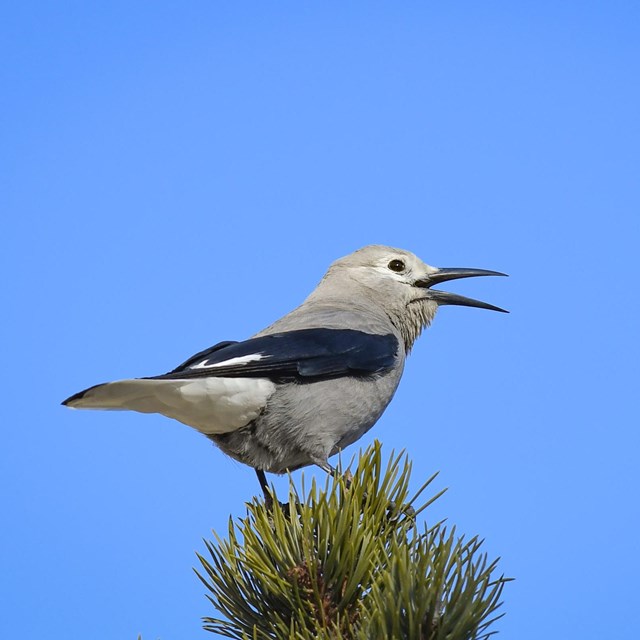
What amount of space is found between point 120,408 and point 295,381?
3.22 ft

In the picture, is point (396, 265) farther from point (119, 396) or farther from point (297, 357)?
point (119, 396)

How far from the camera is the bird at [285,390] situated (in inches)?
157

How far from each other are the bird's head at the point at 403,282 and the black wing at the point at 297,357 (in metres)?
0.76

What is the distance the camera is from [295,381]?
4.43 m

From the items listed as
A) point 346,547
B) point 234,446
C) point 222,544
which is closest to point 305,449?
point 234,446

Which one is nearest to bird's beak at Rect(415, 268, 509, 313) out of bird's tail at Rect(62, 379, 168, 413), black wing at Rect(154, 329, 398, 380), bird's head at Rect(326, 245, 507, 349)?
bird's head at Rect(326, 245, 507, 349)

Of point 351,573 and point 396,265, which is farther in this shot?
point 396,265

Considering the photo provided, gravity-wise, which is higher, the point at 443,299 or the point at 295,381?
the point at 443,299

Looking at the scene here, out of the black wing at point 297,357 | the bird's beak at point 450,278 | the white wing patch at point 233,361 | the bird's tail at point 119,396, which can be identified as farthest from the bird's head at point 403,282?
the bird's tail at point 119,396

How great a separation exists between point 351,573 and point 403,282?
10.7 ft

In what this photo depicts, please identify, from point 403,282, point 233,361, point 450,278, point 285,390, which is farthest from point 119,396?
point 450,278

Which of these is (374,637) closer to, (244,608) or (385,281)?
(244,608)

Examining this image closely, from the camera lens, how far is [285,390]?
4375 mm

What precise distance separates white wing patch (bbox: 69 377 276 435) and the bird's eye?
Result: 1783mm
